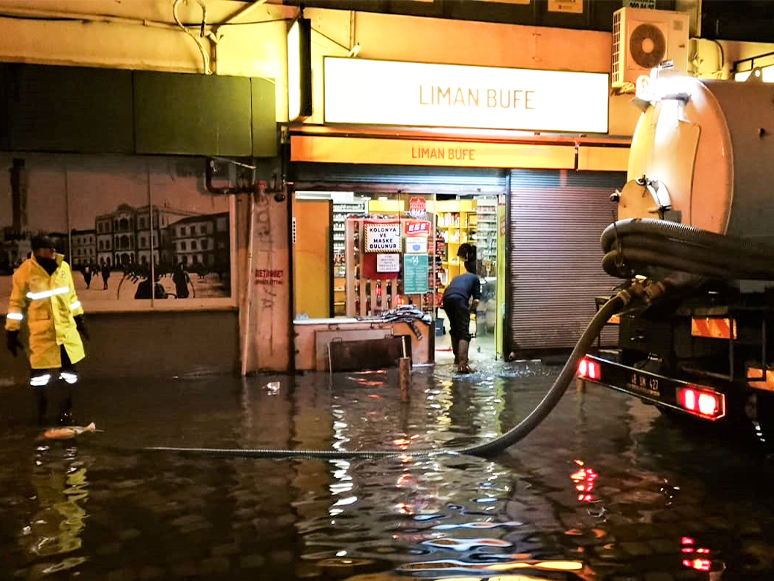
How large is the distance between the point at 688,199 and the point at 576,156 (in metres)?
5.49

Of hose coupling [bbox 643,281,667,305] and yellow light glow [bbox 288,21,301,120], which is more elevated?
yellow light glow [bbox 288,21,301,120]

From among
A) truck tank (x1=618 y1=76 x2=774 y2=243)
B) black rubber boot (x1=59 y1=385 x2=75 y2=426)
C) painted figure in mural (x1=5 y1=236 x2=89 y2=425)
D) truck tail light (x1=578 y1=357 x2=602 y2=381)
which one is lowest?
black rubber boot (x1=59 y1=385 x2=75 y2=426)

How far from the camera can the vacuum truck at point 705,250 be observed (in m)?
5.59

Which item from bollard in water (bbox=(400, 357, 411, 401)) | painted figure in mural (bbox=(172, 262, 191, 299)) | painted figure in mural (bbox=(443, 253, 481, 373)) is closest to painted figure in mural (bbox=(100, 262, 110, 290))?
painted figure in mural (bbox=(172, 262, 191, 299))

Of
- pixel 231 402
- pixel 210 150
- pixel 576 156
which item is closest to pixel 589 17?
pixel 576 156

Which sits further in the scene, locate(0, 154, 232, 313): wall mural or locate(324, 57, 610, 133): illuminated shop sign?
locate(324, 57, 610, 133): illuminated shop sign

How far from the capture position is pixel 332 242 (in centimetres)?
1228

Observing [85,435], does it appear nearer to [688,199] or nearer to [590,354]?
[590,354]

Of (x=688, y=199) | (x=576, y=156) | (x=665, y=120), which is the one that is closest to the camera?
(x=688, y=199)

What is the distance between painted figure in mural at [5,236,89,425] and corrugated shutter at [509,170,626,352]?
666cm

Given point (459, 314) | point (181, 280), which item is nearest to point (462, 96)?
point (459, 314)

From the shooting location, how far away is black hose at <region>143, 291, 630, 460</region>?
646cm

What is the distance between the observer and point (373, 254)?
11773mm

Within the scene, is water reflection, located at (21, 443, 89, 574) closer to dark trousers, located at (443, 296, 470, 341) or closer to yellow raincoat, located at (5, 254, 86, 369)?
yellow raincoat, located at (5, 254, 86, 369)
